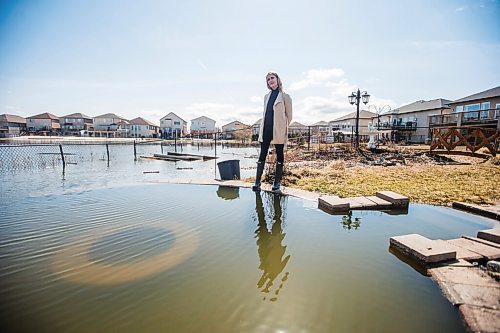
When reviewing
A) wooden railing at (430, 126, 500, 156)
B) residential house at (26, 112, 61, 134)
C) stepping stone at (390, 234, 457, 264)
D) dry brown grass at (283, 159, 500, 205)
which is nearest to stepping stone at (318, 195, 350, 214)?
dry brown grass at (283, 159, 500, 205)

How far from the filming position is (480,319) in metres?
1.42

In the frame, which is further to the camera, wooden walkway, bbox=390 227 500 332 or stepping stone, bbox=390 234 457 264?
stepping stone, bbox=390 234 457 264

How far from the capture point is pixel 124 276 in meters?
1.97

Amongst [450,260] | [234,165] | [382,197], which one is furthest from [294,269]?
[234,165]

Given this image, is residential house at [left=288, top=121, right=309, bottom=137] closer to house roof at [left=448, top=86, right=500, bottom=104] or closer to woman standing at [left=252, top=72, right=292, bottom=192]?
woman standing at [left=252, top=72, right=292, bottom=192]

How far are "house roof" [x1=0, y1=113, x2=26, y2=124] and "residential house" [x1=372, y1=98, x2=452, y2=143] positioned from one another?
9403 cm

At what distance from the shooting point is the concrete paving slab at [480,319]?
1341mm

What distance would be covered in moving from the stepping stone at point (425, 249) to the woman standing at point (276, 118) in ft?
8.65

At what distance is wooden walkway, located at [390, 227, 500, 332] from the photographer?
146cm

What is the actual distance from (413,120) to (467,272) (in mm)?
41866

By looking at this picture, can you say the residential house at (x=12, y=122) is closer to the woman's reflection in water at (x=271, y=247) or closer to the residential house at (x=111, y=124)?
the residential house at (x=111, y=124)

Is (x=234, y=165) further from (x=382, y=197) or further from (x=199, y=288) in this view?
(x=199, y=288)

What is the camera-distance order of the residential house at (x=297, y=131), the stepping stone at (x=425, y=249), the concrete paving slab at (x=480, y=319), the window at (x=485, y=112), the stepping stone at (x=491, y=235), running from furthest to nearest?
the residential house at (x=297, y=131) < the window at (x=485, y=112) < the stepping stone at (x=491, y=235) < the stepping stone at (x=425, y=249) < the concrete paving slab at (x=480, y=319)

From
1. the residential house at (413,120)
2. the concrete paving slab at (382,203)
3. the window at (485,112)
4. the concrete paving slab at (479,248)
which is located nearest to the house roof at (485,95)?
the window at (485,112)
